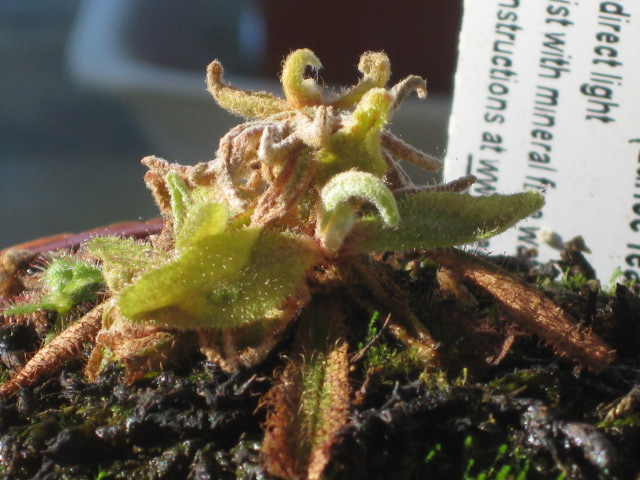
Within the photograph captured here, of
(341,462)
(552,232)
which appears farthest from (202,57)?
(341,462)

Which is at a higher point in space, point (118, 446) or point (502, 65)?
point (502, 65)

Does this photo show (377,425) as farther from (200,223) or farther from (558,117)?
(558,117)

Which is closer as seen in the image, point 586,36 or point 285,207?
point 285,207

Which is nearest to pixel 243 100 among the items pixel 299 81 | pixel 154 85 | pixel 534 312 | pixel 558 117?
pixel 299 81

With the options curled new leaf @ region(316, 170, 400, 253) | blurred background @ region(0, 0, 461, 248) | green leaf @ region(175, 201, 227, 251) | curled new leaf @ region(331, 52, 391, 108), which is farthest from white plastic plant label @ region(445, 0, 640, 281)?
green leaf @ region(175, 201, 227, 251)

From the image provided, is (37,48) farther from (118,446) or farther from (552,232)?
(118,446)

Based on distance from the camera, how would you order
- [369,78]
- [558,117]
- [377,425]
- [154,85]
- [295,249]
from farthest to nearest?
[154,85]
[558,117]
[369,78]
[295,249]
[377,425]

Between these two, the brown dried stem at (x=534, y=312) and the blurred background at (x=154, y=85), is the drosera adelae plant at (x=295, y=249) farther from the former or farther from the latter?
the blurred background at (x=154, y=85)

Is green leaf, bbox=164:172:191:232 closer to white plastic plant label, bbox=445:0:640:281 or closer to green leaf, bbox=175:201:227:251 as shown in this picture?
green leaf, bbox=175:201:227:251
